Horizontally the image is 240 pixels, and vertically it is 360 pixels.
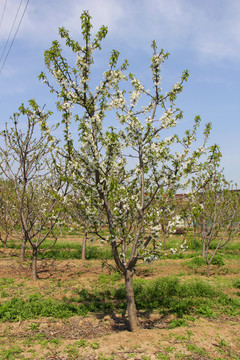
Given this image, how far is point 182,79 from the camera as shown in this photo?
20.0 feet

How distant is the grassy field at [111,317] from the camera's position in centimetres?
502

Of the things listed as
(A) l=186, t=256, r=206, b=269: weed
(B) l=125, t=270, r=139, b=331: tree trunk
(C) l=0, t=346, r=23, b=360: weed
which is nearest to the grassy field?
(C) l=0, t=346, r=23, b=360: weed

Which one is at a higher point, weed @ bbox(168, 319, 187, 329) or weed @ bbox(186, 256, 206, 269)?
weed @ bbox(186, 256, 206, 269)

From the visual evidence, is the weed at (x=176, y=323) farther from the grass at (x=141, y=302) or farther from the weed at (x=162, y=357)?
the weed at (x=162, y=357)

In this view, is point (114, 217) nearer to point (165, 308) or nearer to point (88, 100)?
point (88, 100)

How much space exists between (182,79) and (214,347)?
5588mm

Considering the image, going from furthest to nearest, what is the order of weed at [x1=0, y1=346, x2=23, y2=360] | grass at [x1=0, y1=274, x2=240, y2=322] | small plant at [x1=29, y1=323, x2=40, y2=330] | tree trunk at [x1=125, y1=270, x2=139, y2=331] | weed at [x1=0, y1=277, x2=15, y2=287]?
weed at [x1=0, y1=277, x2=15, y2=287] → grass at [x1=0, y1=274, x2=240, y2=322] → small plant at [x1=29, y1=323, x2=40, y2=330] → tree trunk at [x1=125, y1=270, x2=139, y2=331] → weed at [x1=0, y1=346, x2=23, y2=360]

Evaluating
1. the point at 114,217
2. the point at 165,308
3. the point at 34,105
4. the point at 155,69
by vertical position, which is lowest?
the point at 165,308

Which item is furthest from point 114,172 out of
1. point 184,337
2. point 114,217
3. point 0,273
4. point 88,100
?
point 0,273

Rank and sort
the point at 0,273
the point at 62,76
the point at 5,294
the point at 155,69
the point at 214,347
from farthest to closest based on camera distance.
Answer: the point at 0,273 < the point at 5,294 < the point at 155,69 < the point at 62,76 < the point at 214,347

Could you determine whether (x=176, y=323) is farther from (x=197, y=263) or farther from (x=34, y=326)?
(x=197, y=263)

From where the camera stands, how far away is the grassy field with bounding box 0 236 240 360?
502cm

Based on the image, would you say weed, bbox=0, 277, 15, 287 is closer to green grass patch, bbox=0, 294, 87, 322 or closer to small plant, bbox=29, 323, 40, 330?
green grass patch, bbox=0, 294, 87, 322

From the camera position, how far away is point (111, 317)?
6.70 meters
